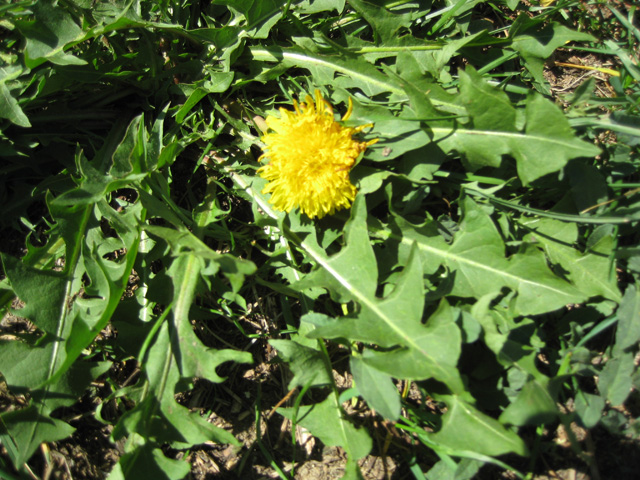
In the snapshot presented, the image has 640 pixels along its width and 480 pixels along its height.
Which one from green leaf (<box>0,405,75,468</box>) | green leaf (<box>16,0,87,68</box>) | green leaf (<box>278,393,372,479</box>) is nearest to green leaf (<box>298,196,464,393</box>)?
green leaf (<box>278,393,372,479</box>)

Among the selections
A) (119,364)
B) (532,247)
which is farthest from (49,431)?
(532,247)

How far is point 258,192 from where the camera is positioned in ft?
7.46

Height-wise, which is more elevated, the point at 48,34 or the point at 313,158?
the point at 48,34

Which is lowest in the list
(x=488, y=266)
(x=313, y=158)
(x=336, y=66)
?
(x=488, y=266)

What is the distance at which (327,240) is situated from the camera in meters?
2.12

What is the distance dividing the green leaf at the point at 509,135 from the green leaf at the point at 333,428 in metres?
1.24

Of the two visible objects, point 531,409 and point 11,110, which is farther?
point 11,110

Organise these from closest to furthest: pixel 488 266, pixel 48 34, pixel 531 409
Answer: pixel 531 409 < pixel 488 266 < pixel 48 34

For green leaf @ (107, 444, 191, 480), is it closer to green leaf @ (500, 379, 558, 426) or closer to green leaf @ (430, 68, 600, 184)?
green leaf @ (500, 379, 558, 426)

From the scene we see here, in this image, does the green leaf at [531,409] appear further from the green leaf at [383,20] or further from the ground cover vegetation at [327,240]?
the green leaf at [383,20]

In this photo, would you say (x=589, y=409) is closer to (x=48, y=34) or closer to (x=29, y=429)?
(x=29, y=429)

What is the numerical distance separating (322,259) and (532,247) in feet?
2.86

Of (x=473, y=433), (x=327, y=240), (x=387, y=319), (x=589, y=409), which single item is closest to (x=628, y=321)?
(x=589, y=409)

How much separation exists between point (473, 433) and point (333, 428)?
61 centimetres
